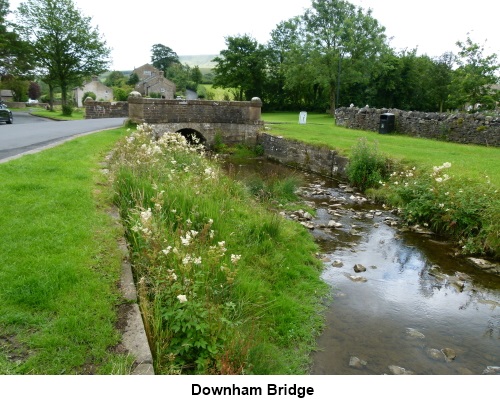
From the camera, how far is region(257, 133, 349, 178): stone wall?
631 inches

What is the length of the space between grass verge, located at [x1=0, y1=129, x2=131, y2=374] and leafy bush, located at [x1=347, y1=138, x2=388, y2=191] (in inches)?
362

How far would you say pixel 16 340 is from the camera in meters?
3.16

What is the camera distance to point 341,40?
125 feet

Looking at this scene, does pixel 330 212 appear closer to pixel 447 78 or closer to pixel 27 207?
pixel 27 207

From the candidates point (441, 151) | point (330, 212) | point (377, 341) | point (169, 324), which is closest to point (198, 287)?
point (169, 324)

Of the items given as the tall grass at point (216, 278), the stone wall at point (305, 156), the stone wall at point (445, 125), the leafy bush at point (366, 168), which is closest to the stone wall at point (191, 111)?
the stone wall at point (305, 156)

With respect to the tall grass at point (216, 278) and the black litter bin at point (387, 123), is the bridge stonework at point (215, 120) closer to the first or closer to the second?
the black litter bin at point (387, 123)

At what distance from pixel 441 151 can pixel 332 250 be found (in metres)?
8.90

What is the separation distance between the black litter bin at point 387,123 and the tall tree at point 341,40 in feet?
57.4

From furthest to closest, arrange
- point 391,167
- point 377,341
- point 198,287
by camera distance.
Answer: point 391,167, point 377,341, point 198,287

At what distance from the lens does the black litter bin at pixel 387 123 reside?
20.9 meters

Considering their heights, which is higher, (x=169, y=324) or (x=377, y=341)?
(x=169, y=324)

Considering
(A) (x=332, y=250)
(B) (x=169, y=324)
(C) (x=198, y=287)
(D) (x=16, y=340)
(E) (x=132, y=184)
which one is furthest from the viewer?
(A) (x=332, y=250)

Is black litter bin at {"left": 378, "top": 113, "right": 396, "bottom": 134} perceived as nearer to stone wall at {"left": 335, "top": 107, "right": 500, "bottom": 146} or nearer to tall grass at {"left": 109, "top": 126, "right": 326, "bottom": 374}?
stone wall at {"left": 335, "top": 107, "right": 500, "bottom": 146}
